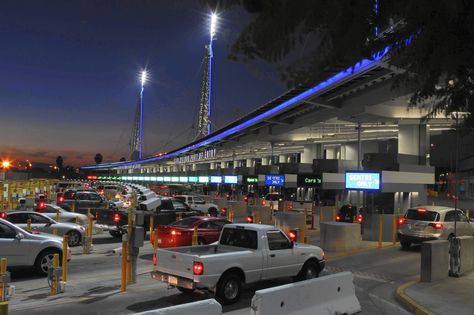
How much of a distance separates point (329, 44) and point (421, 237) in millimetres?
15452

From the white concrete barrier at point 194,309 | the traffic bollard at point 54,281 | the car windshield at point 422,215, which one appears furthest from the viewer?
the car windshield at point 422,215

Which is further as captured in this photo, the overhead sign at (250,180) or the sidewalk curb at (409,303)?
the overhead sign at (250,180)

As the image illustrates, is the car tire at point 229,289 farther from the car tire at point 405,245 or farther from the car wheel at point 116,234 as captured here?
the car wheel at point 116,234

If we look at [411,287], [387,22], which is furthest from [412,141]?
[387,22]

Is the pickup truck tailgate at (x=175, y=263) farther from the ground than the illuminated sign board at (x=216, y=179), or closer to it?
closer to it

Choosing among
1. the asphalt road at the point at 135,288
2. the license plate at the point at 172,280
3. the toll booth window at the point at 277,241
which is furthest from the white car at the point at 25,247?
the toll booth window at the point at 277,241

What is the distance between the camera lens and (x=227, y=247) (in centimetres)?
1149

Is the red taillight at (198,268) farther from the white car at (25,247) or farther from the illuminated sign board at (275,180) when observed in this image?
A: the illuminated sign board at (275,180)

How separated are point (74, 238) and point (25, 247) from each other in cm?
616

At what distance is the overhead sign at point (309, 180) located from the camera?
114 feet

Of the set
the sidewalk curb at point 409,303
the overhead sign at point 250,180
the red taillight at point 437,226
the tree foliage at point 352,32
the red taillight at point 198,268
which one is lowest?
the sidewalk curb at point 409,303

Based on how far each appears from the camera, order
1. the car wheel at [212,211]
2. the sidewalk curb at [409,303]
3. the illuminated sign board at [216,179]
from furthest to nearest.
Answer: the illuminated sign board at [216,179]
the car wheel at [212,211]
the sidewalk curb at [409,303]

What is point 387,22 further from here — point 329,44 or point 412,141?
point 412,141

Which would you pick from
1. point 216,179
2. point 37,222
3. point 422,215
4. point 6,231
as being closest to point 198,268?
point 6,231
